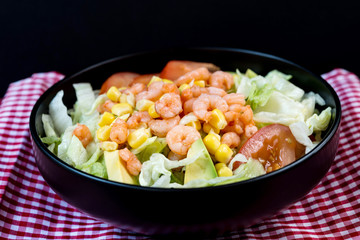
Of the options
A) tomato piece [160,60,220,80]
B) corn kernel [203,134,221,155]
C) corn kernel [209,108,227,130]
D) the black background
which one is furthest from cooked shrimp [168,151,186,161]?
the black background

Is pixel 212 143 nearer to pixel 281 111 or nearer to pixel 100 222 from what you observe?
pixel 281 111

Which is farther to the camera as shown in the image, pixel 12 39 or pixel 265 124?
pixel 12 39

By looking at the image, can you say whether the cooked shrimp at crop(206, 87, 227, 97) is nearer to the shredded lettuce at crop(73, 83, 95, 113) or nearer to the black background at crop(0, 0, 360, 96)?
the shredded lettuce at crop(73, 83, 95, 113)

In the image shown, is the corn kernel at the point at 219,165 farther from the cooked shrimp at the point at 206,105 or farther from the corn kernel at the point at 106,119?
the corn kernel at the point at 106,119

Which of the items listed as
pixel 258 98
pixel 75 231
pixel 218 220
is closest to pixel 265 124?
pixel 258 98

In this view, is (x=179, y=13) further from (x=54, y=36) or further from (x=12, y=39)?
(x=12, y=39)

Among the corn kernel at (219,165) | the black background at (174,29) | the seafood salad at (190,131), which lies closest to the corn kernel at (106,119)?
the seafood salad at (190,131)
